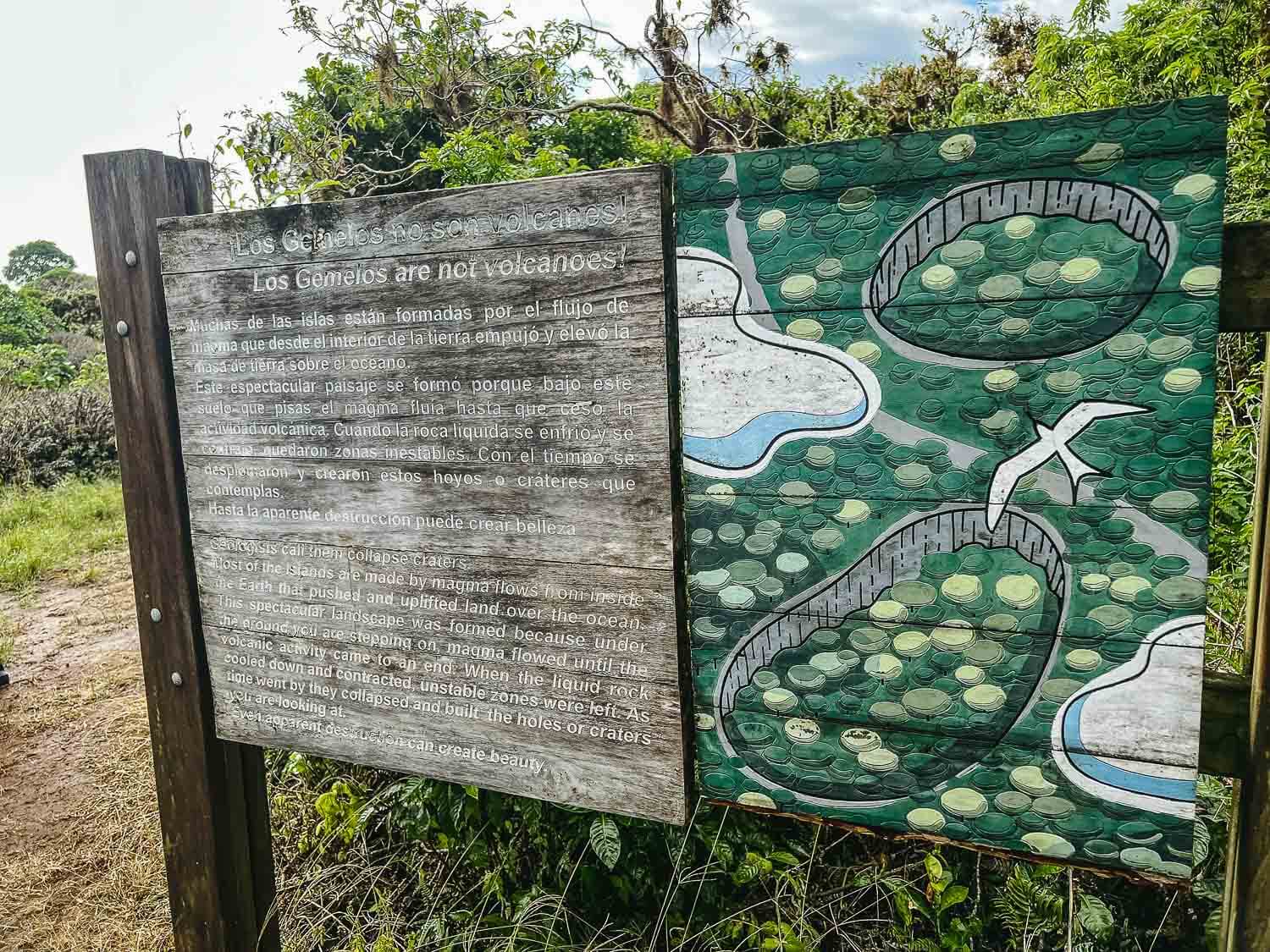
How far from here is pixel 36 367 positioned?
1493cm

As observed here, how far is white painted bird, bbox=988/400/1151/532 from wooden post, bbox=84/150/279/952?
5.81 feet

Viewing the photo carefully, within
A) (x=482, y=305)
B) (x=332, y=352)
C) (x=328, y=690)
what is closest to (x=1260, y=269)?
(x=482, y=305)

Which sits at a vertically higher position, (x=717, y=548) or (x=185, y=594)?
(x=717, y=548)

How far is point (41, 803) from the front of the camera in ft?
12.7

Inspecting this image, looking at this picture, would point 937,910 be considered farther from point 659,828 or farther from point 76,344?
point 76,344

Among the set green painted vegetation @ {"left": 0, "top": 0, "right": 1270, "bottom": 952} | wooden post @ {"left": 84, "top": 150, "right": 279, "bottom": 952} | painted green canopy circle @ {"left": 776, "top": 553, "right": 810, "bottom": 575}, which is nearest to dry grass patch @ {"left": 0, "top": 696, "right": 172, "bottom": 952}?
green painted vegetation @ {"left": 0, "top": 0, "right": 1270, "bottom": 952}

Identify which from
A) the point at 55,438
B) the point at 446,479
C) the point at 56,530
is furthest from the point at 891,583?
the point at 55,438

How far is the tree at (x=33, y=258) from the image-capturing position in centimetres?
3900

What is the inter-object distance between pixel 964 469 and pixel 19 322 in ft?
72.9

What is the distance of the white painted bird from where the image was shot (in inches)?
46.6

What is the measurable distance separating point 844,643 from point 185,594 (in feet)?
5.10

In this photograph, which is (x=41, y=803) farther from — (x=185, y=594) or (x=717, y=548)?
(x=717, y=548)

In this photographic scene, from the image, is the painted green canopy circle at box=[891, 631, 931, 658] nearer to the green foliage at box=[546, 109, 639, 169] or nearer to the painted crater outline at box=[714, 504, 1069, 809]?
the painted crater outline at box=[714, 504, 1069, 809]

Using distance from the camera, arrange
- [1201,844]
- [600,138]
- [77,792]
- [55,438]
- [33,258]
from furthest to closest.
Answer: [33,258] → [55,438] → [600,138] → [77,792] → [1201,844]
